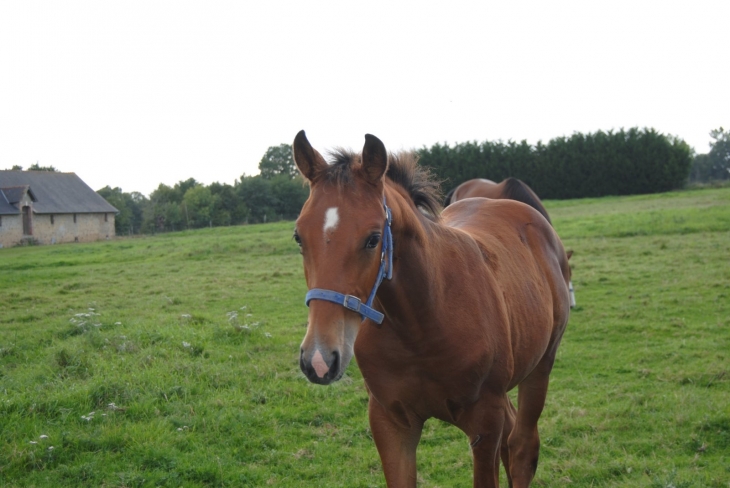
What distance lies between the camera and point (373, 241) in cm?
222

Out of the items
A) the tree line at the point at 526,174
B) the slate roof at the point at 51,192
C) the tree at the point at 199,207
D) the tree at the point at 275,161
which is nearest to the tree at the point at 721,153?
the tree line at the point at 526,174

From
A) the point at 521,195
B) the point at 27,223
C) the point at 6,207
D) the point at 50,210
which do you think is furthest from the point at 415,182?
the point at 50,210

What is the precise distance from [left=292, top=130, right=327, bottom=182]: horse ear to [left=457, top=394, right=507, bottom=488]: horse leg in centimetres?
134

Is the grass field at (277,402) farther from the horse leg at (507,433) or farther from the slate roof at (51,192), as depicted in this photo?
the slate roof at (51,192)

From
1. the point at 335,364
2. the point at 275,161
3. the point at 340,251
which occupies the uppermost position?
the point at 275,161

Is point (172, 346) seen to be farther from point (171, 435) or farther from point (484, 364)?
point (484, 364)

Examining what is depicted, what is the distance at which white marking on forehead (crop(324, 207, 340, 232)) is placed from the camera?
2169 millimetres

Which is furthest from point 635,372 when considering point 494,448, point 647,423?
point 494,448

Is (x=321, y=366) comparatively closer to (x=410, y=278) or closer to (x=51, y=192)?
(x=410, y=278)

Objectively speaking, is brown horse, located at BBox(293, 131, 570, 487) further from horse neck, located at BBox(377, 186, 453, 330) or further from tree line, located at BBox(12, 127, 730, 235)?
tree line, located at BBox(12, 127, 730, 235)

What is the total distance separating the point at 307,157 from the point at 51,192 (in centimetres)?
4193

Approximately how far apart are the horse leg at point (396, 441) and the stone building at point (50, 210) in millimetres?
36996

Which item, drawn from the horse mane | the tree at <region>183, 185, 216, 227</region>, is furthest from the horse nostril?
the tree at <region>183, 185, 216, 227</region>

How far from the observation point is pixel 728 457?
4.20 m
